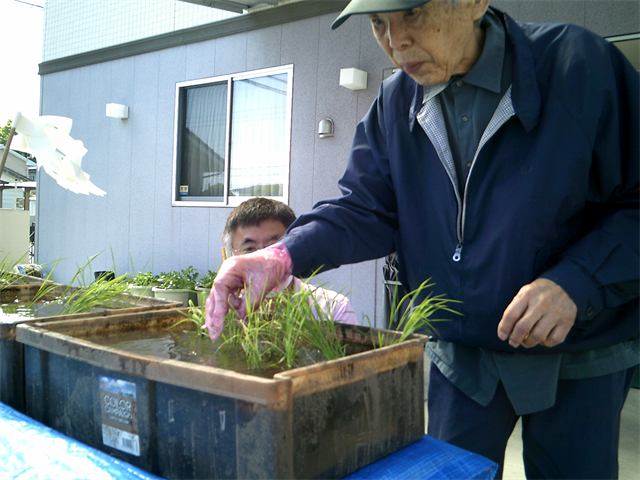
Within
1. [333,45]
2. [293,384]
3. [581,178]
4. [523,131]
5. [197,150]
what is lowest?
[293,384]

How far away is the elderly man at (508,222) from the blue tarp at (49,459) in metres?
0.30

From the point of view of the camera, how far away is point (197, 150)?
6.43 meters

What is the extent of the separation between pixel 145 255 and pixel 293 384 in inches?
259

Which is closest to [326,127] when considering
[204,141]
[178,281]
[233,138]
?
[233,138]

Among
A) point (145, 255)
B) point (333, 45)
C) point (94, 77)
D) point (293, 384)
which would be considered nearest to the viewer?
point (293, 384)

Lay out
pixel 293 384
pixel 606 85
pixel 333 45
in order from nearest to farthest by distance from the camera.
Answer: pixel 293 384
pixel 606 85
pixel 333 45

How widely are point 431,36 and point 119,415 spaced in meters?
0.96

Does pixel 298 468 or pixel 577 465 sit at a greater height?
pixel 298 468

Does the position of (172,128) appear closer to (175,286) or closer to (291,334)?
(175,286)

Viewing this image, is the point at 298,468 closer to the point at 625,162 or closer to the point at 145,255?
the point at 625,162

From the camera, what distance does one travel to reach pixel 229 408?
732mm

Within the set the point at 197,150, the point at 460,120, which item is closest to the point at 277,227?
the point at 460,120

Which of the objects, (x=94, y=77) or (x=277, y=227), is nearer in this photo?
(x=277, y=227)

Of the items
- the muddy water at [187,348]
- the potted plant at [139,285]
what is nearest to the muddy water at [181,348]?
the muddy water at [187,348]
